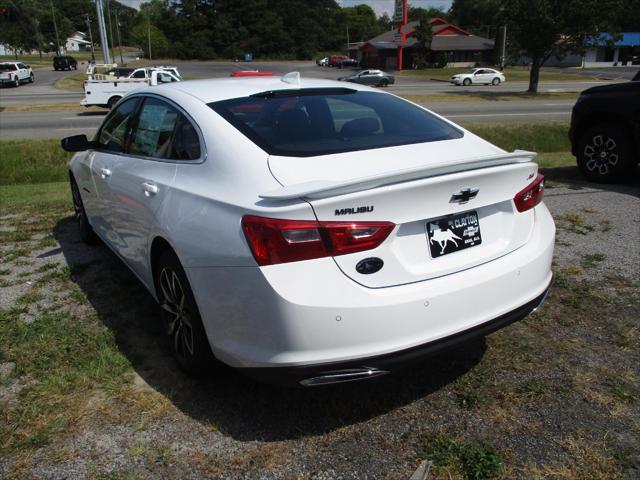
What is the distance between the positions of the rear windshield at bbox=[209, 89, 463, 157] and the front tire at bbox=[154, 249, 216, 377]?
0.83 m

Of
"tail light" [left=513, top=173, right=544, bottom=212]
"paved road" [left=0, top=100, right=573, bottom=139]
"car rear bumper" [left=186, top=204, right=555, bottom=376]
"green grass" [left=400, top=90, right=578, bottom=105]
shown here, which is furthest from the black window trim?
"green grass" [left=400, top=90, right=578, bottom=105]

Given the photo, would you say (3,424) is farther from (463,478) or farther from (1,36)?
(1,36)

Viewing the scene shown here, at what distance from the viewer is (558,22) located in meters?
26.7

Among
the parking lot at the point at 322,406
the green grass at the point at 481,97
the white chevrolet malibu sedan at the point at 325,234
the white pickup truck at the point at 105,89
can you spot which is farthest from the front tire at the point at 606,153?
the green grass at the point at 481,97

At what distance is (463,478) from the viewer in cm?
244

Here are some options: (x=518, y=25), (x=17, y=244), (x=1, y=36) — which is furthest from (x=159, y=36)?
(x=17, y=244)

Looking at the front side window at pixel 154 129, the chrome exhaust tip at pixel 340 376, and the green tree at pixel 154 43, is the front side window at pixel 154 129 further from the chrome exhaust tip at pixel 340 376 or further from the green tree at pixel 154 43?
the green tree at pixel 154 43

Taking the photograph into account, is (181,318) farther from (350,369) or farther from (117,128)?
(117,128)

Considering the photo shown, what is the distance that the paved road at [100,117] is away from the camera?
Answer: 661 inches

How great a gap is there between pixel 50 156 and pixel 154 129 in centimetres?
864

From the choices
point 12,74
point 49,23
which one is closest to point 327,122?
point 12,74

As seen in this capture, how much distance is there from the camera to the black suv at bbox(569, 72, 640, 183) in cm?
719

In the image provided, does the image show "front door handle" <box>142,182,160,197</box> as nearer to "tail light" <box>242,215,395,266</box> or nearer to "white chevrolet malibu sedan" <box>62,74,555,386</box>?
"white chevrolet malibu sedan" <box>62,74,555,386</box>

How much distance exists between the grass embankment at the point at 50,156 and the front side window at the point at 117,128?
22.7ft
